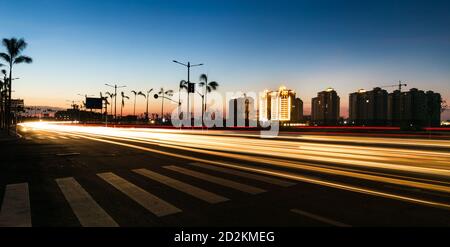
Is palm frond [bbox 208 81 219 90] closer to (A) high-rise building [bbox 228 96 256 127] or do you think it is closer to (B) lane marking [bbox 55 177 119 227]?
(A) high-rise building [bbox 228 96 256 127]

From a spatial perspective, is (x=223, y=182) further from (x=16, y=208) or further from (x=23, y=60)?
(x=23, y=60)

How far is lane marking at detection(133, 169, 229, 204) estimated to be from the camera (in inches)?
292

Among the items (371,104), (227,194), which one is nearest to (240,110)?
(371,104)

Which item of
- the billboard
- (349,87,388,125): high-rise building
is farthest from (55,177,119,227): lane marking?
(349,87,388,125): high-rise building

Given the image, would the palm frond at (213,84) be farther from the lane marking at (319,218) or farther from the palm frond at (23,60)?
the lane marking at (319,218)

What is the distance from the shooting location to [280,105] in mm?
172000

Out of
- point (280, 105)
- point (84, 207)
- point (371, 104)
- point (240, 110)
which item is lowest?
point (84, 207)

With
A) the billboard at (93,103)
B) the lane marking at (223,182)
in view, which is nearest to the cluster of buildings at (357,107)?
the billboard at (93,103)

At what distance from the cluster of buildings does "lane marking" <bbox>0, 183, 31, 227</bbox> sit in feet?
183

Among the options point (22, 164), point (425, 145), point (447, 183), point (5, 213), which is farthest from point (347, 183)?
point (425, 145)

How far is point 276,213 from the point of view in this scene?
627cm

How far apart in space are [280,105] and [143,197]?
6601 inches

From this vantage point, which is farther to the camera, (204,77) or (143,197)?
(204,77)

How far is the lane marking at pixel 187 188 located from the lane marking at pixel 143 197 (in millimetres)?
836
